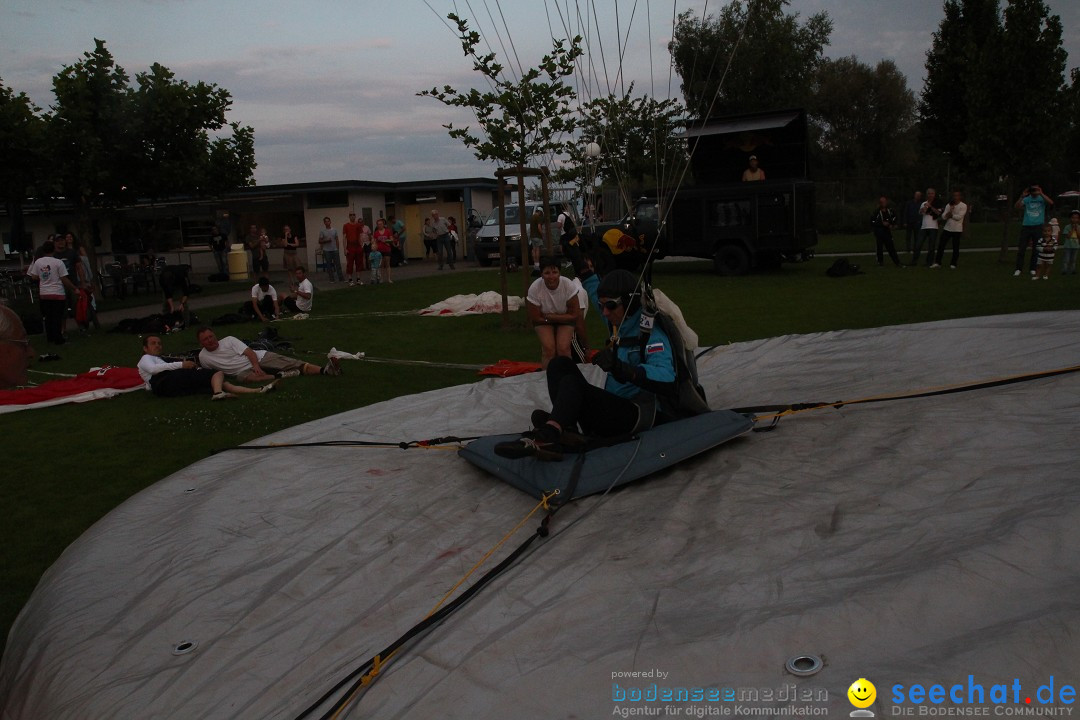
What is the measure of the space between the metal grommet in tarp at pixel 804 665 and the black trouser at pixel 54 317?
1281cm

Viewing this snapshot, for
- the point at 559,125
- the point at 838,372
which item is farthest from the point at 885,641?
the point at 559,125

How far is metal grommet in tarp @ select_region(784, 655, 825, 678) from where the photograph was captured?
7.38 feet

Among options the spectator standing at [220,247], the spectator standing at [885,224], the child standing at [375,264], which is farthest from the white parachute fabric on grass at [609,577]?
the spectator standing at [220,247]

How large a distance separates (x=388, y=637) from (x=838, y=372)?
3860 mm

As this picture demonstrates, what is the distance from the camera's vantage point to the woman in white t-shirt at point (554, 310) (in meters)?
7.70

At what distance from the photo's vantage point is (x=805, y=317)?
35.9 feet

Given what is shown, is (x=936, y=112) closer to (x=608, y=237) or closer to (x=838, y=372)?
(x=608, y=237)

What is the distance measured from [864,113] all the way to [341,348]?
30.5 meters

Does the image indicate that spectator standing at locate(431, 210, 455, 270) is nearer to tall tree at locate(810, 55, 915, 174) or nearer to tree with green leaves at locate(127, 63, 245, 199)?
tree with green leaves at locate(127, 63, 245, 199)

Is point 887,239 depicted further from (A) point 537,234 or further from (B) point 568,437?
(B) point 568,437

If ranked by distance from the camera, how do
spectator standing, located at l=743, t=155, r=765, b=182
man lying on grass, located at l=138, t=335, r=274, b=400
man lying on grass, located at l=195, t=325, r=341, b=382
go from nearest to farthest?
man lying on grass, located at l=138, t=335, r=274, b=400, man lying on grass, located at l=195, t=325, r=341, b=382, spectator standing, located at l=743, t=155, r=765, b=182

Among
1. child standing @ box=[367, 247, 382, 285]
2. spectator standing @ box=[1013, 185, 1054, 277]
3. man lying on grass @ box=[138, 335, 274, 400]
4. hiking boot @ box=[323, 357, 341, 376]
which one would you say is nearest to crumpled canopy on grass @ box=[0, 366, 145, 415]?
man lying on grass @ box=[138, 335, 274, 400]

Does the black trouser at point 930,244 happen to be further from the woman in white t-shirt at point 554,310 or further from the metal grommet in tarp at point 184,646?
the metal grommet in tarp at point 184,646

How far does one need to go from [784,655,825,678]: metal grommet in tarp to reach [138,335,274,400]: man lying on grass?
6.95 meters
